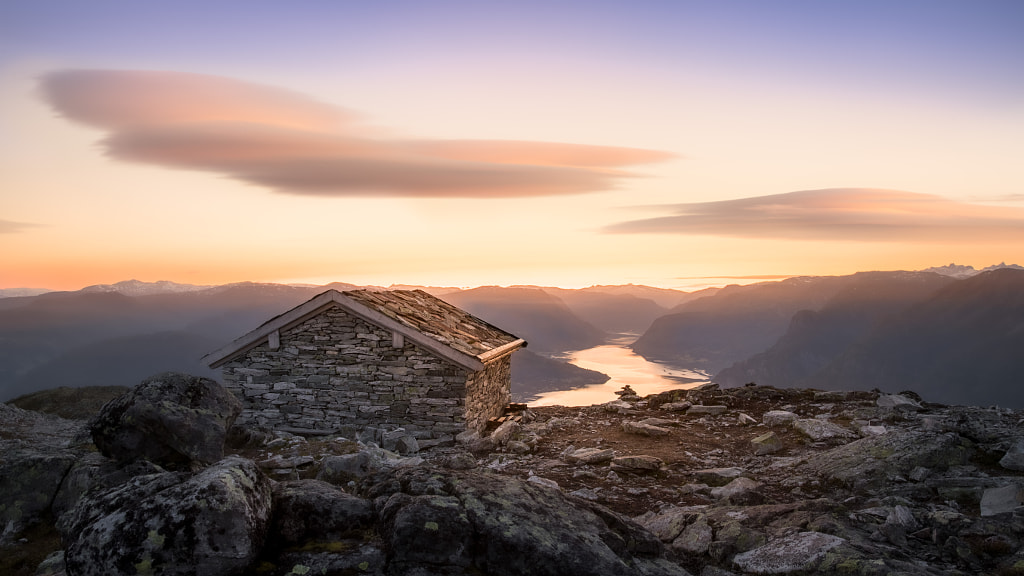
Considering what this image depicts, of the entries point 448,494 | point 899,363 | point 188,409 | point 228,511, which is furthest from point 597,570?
point 899,363

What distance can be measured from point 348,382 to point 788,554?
11.4m

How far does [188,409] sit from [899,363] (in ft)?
768

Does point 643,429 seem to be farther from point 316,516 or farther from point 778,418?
point 316,516

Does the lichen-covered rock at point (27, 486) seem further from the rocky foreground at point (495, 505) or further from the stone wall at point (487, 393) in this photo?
the stone wall at point (487, 393)

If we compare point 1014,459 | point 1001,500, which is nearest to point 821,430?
point 1014,459

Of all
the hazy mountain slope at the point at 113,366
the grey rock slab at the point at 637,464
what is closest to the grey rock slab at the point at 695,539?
the grey rock slab at the point at 637,464

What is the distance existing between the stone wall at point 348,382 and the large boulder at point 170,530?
10.3 m

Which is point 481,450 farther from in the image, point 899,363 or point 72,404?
point 899,363

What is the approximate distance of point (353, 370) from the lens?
14914 mm

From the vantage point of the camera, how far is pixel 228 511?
4.10m

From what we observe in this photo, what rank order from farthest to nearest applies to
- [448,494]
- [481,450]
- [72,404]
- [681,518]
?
[72,404] < [481,450] < [681,518] < [448,494]

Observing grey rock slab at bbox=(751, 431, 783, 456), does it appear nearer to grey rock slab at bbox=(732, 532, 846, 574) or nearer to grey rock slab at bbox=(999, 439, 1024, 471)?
grey rock slab at bbox=(999, 439, 1024, 471)

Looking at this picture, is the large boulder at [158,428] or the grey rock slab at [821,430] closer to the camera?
the large boulder at [158,428]

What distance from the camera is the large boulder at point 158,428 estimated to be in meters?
6.16
